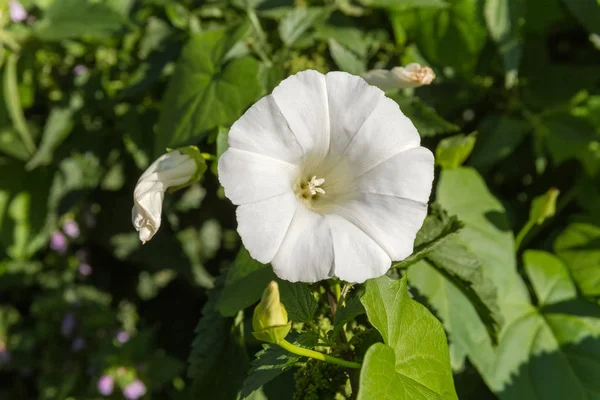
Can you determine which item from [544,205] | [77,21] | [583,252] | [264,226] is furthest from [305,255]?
[77,21]

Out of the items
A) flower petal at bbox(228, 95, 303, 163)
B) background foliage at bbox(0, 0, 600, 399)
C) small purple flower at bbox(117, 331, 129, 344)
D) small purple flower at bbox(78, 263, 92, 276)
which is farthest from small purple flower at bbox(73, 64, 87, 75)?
flower petal at bbox(228, 95, 303, 163)

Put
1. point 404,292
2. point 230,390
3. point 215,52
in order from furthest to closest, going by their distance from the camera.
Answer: point 215,52
point 230,390
point 404,292

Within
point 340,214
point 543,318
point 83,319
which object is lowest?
point 83,319

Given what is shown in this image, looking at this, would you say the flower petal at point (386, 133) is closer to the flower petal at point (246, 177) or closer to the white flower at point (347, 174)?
the white flower at point (347, 174)

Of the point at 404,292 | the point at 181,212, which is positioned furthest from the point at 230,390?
the point at 181,212

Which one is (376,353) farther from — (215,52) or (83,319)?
(83,319)

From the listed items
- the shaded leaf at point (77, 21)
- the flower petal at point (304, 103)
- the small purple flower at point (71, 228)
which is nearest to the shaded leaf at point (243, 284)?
the flower petal at point (304, 103)

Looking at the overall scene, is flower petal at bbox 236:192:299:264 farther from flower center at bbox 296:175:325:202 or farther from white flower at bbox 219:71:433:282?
flower center at bbox 296:175:325:202
